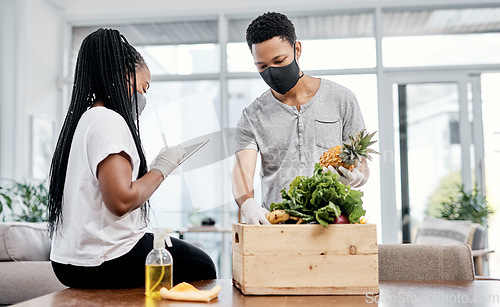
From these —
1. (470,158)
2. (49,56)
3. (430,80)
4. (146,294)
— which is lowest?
(146,294)

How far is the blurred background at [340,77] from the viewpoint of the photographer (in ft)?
16.9

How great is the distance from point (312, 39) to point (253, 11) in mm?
710

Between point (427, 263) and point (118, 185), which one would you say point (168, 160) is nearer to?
point (118, 185)

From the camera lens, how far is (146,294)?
1171 millimetres

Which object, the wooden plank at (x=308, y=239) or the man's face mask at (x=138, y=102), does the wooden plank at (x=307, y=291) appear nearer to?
the wooden plank at (x=308, y=239)

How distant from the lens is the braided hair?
1.42 metres

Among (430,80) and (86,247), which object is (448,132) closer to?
(430,80)

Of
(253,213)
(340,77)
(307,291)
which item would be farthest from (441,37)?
(307,291)

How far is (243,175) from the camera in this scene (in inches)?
69.6

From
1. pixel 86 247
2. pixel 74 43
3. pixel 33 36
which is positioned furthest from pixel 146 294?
pixel 74 43

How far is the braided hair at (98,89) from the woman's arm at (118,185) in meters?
0.13

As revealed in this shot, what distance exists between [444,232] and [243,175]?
2.77 metres

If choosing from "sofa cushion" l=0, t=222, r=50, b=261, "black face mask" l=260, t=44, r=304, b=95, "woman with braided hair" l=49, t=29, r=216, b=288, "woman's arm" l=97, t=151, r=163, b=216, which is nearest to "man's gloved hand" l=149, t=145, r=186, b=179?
"woman with braided hair" l=49, t=29, r=216, b=288

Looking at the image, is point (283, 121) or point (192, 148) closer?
point (192, 148)
